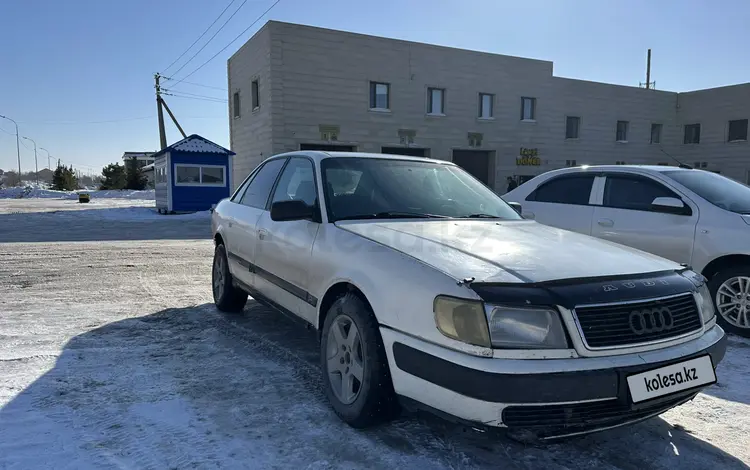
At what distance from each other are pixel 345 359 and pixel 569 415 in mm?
1234

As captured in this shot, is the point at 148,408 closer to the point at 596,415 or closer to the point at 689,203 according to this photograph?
the point at 596,415

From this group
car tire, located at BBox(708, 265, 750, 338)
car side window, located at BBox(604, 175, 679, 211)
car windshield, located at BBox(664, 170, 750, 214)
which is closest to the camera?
car tire, located at BBox(708, 265, 750, 338)

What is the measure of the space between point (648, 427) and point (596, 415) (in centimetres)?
97

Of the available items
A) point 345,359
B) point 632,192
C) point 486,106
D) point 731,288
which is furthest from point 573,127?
point 345,359

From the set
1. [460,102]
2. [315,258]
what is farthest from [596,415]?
[460,102]

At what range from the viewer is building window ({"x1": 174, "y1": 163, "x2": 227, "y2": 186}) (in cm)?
2031

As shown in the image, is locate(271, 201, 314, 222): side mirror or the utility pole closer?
locate(271, 201, 314, 222): side mirror

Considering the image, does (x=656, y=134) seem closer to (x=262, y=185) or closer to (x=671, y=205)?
(x=671, y=205)

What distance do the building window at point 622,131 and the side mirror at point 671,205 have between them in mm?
26014

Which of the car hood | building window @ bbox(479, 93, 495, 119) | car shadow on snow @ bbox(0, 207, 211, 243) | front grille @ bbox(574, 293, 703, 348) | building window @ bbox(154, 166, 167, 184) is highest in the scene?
building window @ bbox(479, 93, 495, 119)

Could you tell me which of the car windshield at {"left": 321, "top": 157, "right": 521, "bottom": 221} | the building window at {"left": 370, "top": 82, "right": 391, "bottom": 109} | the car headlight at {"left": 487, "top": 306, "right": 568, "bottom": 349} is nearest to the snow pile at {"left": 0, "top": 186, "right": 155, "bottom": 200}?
the building window at {"left": 370, "top": 82, "right": 391, "bottom": 109}

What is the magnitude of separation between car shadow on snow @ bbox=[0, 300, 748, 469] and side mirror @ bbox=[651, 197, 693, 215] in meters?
2.59

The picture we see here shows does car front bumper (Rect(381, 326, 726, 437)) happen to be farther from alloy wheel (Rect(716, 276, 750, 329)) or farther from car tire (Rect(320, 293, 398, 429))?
alloy wheel (Rect(716, 276, 750, 329))

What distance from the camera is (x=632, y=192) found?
17.6 feet
